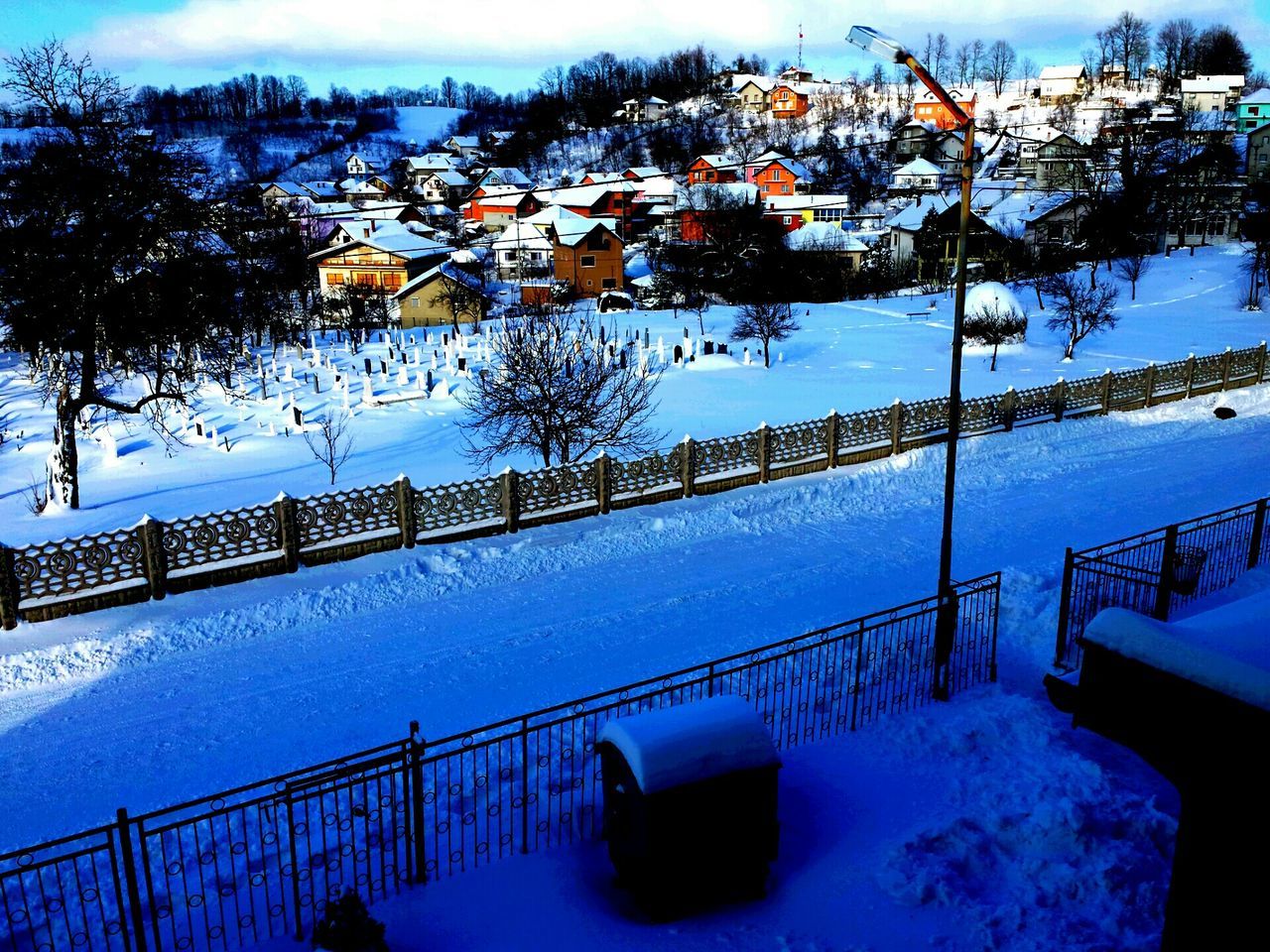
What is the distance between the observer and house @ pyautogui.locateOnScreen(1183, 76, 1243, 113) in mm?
105250

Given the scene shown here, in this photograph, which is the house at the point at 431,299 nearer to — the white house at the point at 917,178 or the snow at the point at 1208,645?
the white house at the point at 917,178

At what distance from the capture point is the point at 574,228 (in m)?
63.2

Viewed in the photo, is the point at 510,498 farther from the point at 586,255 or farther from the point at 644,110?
the point at 644,110

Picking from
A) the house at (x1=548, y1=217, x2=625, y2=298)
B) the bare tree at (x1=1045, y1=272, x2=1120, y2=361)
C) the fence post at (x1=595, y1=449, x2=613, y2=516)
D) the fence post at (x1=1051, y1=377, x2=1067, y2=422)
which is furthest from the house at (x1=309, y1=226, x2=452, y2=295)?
the fence post at (x1=595, y1=449, x2=613, y2=516)

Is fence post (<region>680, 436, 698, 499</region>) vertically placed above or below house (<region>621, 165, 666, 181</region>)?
below

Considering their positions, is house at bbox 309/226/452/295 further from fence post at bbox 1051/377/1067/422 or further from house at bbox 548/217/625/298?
fence post at bbox 1051/377/1067/422

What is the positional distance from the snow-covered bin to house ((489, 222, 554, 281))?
6081cm

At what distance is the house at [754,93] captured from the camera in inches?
5089

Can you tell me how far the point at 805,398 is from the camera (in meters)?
27.4

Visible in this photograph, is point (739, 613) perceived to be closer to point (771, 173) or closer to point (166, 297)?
point (166, 297)

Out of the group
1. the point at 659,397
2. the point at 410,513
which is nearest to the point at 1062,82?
the point at 659,397

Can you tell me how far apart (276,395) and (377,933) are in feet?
95.9

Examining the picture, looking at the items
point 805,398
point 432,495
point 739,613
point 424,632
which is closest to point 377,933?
point 424,632

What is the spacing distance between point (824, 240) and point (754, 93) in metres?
80.4
